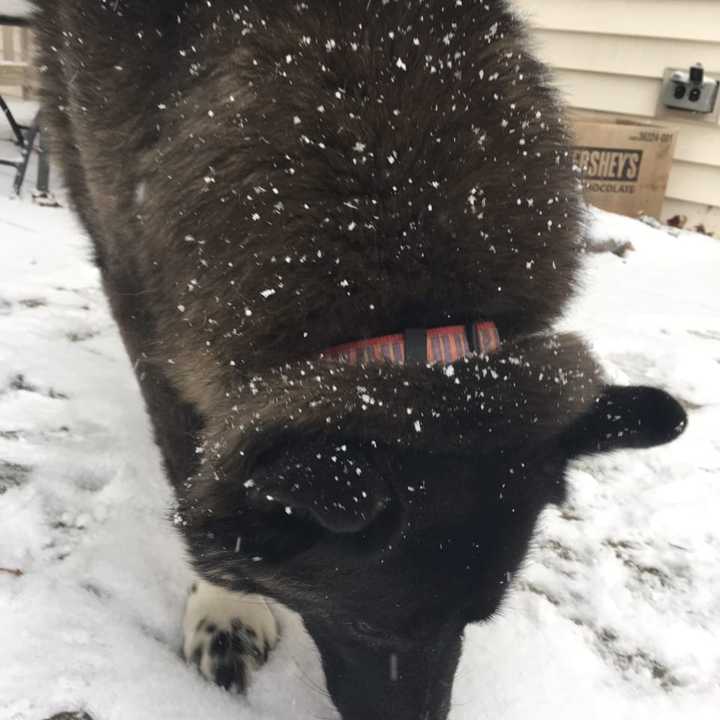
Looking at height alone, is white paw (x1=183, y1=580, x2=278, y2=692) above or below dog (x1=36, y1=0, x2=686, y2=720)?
below

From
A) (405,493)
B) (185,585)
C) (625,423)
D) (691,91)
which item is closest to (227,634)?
(185,585)

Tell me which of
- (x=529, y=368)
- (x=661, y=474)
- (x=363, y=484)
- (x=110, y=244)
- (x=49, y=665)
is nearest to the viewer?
(x=363, y=484)

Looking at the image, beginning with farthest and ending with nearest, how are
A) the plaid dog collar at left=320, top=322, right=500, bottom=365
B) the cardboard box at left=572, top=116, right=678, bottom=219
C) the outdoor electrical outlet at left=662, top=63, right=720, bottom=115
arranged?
the outdoor electrical outlet at left=662, top=63, right=720, bottom=115
the cardboard box at left=572, top=116, right=678, bottom=219
the plaid dog collar at left=320, top=322, right=500, bottom=365

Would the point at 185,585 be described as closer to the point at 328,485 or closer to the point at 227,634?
the point at 227,634

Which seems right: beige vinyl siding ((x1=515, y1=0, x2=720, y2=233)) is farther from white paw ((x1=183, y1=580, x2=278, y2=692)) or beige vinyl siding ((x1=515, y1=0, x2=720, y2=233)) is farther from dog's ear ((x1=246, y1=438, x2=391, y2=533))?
dog's ear ((x1=246, y1=438, x2=391, y2=533))

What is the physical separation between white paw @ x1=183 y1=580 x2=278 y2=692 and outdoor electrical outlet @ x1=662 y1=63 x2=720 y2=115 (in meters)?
6.27

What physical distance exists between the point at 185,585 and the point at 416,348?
104 cm

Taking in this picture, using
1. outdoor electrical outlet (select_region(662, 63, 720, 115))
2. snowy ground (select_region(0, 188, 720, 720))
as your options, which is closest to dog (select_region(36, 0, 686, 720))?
snowy ground (select_region(0, 188, 720, 720))

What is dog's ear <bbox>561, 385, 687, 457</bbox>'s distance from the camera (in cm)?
166

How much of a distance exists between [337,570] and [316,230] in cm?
71

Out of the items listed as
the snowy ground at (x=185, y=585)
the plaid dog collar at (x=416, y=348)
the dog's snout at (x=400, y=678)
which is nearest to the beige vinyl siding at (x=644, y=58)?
the snowy ground at (x=185, y=585)

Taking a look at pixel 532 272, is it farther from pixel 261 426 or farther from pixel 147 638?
pixel 147 638

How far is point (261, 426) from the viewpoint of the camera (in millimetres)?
1442

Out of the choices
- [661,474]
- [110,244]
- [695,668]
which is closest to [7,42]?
[110,244]
